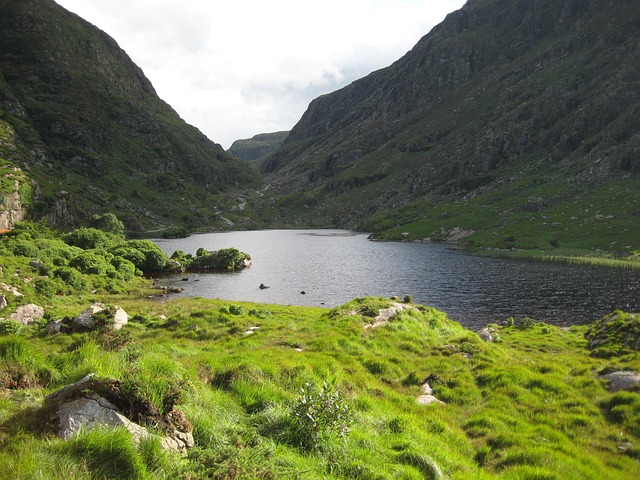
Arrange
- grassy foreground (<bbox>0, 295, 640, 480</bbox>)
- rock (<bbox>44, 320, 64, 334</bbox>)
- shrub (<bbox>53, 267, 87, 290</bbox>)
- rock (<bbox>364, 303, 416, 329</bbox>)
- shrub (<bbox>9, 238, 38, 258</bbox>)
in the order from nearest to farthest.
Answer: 1. grassy foreground (<bbox>0, 295, 640, 480</bbox>)
2. rock (<bbox>44, 320, 64, 334</bbox>)
3. rock (<bbox>364, 303, 416, 329</bbox>)
4. shrub (<bbox>53, 267, 87, 290</bbox>)
5. shrub (<bbox>9, 238, 38, 258</bbox>)

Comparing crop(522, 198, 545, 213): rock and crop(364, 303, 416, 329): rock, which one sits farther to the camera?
crop(522, 198, 545, 213): rock

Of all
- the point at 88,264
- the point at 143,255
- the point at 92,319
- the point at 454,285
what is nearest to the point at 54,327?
the point at 92,319

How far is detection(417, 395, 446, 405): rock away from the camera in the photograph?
1588 cm

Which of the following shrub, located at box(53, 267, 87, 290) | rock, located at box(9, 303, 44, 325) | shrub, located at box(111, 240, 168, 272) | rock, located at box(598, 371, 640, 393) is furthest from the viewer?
shrub, located at box(111, 240, 168, 272)

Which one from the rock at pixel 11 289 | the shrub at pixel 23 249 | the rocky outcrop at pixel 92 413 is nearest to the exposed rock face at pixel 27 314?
the rock at pixel 11 289

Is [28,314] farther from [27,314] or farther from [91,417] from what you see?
[91,417]

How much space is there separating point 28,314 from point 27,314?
0.13 m

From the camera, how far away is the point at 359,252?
5408 inches

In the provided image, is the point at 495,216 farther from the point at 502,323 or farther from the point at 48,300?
the point at 48,300

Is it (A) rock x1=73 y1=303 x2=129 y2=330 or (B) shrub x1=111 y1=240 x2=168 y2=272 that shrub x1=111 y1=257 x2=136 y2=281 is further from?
(A) rock x1=73 y1=303 x2=129 y2=330

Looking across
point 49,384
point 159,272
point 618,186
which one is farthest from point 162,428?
point 618,186

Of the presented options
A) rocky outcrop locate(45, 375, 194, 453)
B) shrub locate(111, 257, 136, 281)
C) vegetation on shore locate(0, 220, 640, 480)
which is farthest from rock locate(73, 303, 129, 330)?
shrub locate(111, 257, 136, 281)

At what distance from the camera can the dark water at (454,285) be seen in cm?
5909

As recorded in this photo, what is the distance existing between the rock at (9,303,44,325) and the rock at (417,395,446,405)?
34.0 metres
